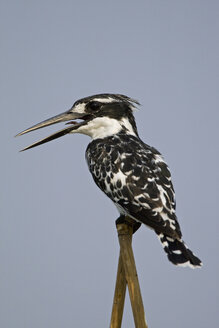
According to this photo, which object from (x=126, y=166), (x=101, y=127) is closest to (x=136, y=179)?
(x=126, y=166)

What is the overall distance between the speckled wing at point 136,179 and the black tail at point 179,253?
0.06m

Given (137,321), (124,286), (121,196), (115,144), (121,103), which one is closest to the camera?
(137,321)

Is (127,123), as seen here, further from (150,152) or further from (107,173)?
(107,173)

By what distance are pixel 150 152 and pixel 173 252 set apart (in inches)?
47.1

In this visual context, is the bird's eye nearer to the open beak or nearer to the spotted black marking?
the open beak

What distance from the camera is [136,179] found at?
4.25m

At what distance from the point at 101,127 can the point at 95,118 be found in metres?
0.11

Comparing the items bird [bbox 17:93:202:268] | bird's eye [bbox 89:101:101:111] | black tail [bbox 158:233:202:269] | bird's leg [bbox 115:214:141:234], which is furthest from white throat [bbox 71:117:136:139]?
black tail [bbox 158:233:202:269]

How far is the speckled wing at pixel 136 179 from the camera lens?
159 inches

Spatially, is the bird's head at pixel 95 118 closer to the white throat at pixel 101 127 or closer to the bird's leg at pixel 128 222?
the white throat at pixel 101 127

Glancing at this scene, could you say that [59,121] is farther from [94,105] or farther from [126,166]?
[126,166]

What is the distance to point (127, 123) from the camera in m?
5.09

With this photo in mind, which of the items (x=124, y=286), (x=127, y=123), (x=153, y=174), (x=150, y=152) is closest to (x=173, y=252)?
(x=124, y=286)

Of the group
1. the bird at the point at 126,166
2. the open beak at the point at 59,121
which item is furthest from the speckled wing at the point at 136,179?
the open beak at the point at 59,121
